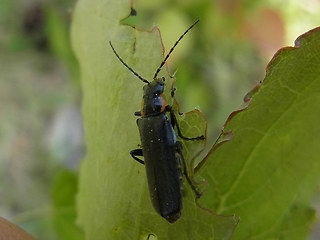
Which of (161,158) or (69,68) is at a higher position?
(161,158)

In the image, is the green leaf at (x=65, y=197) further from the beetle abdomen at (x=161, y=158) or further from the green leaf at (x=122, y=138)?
the green leaf at (x=122, y=138)

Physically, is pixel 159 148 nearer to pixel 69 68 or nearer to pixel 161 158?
pixel 161 158

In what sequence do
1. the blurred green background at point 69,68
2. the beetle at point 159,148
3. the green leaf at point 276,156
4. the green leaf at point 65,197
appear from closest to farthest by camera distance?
the green leaf at point 276,156, the beetle at point 159,148, the green leaf at point 65,197, the blurred green background at point 69,68

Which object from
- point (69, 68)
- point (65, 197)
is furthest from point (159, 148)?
point (69, 68)

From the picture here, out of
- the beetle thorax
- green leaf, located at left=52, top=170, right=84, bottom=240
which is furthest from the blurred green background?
the beetle thorax

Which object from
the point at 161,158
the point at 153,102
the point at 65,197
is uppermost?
the point at 153,102

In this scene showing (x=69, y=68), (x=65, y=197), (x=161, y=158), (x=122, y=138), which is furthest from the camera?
(x=69, y=68)

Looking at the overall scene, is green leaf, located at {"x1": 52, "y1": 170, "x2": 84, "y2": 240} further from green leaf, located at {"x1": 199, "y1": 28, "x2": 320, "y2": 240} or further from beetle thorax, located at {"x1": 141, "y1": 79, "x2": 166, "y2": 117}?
green leaf, located at {"x1": 199, "y1": 28, "x2": 320, "y2": 240}

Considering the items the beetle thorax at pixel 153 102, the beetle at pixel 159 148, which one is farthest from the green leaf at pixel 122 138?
the beetle thorax at pixel 153 102
